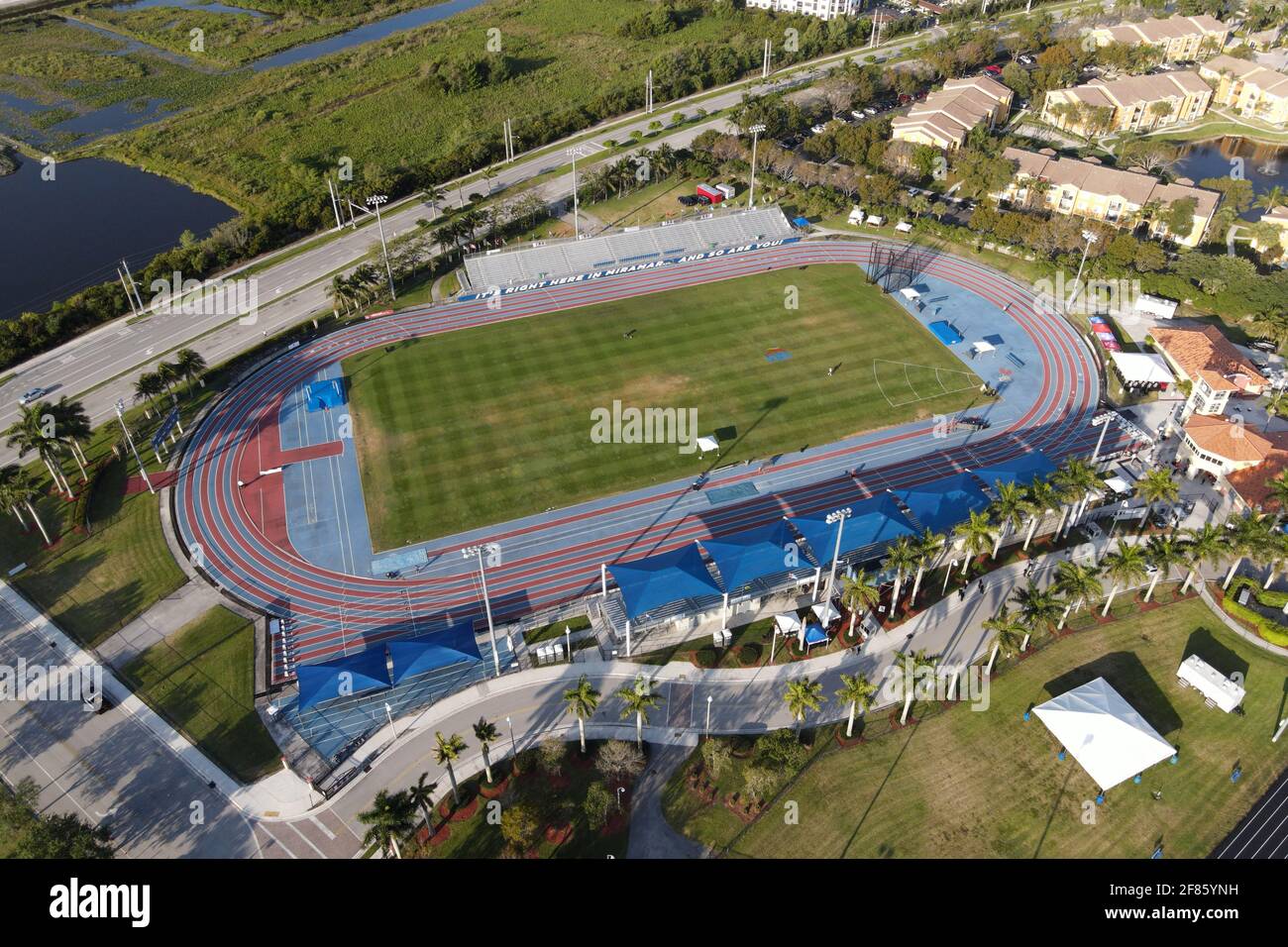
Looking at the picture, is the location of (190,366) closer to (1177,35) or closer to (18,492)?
(18,492)

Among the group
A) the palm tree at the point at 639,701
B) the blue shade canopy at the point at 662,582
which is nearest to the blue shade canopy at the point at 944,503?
the blue shade canopy at the point at 662,582

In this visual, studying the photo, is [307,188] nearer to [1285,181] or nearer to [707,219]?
[707,219]

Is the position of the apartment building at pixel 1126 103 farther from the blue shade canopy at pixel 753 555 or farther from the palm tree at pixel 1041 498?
the blue shade canopy at pixel 753 555

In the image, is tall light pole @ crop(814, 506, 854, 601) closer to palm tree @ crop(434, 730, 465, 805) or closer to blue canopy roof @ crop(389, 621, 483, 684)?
blue canopy roof @ crop(389, 621, 483, 684)

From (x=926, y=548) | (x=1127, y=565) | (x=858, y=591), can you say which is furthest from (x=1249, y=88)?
(x=858, y=591)

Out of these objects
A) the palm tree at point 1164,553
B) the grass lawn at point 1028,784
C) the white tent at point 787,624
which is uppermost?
the palm tree at point 1164,553

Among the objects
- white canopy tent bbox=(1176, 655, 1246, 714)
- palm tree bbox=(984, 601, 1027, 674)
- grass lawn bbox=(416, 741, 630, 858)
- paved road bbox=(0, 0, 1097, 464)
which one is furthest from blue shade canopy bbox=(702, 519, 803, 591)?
paved road bbox=(0, 0, 1097, 464)

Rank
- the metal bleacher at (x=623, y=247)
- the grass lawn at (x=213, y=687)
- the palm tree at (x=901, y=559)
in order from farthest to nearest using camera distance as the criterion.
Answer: the metal bleacher at (x=623, y=247), the palm tree at (x=901, y=559), the grass lawn at (x=213, y=687)
